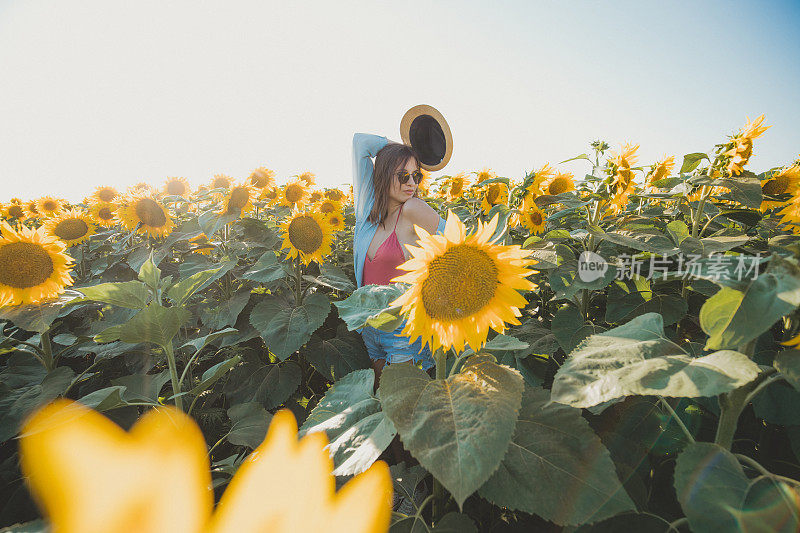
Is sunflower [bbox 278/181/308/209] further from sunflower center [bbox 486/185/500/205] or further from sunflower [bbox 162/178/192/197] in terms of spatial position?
sunflower [bbox 162/178/192/197]

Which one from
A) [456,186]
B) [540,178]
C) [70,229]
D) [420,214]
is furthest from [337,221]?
[70,229]

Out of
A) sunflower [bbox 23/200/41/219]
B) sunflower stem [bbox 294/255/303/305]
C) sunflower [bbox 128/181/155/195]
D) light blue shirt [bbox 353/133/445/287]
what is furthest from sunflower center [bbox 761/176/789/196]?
sunflower [bbox 23/200/41/219]

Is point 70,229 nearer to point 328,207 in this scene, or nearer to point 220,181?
point 220,181

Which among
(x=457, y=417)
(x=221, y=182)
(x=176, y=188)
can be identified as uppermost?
(x=221, y=182)

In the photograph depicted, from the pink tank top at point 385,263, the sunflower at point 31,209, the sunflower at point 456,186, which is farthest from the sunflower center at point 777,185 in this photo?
the sunflower at point 31,209

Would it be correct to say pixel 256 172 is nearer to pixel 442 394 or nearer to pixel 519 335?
pixel 519 335

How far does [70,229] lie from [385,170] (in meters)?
3.90

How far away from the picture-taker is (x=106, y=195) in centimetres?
541

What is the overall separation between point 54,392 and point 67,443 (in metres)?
0.98

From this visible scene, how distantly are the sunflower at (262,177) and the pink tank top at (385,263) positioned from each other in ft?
9.40

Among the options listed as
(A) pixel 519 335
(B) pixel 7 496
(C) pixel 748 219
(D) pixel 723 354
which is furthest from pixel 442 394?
(B) pixel 7 496

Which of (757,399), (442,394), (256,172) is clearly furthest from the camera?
(256,172)

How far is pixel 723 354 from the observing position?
0.75m

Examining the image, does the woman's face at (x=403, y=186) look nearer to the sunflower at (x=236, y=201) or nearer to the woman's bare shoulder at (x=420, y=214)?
the woman's bare shoulder at (x=420, y=214)
